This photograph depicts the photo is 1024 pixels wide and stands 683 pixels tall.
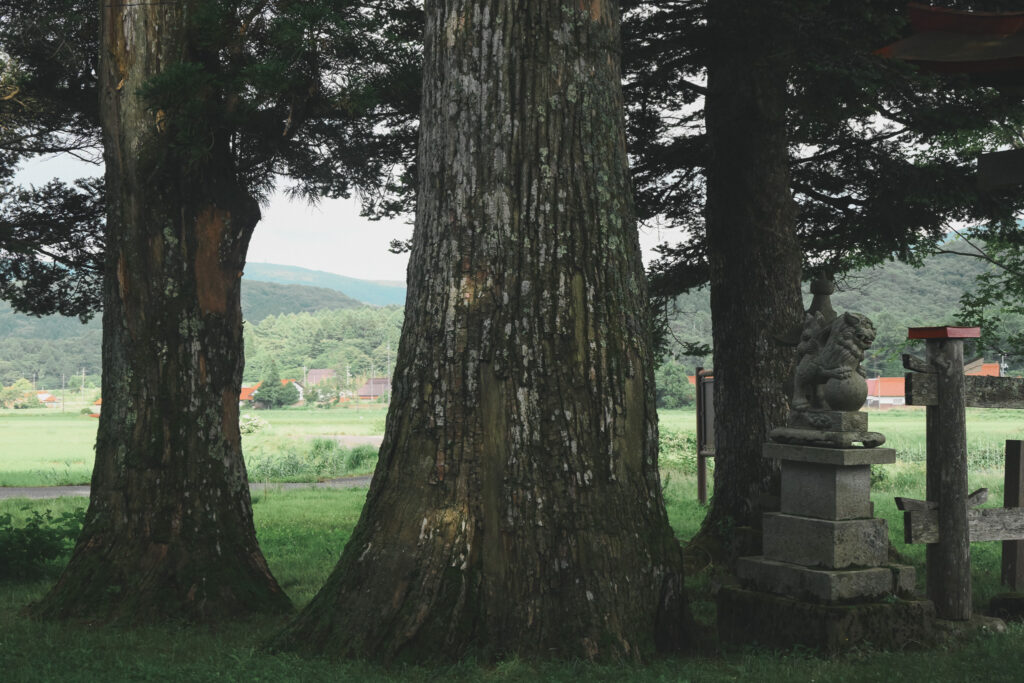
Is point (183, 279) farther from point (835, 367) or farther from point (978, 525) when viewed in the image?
point (978, 525)

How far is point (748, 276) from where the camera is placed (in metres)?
9.76

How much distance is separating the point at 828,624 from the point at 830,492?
0.83 metres

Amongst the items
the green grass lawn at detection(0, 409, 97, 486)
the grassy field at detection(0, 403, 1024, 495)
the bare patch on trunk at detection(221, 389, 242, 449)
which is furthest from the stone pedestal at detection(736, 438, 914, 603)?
the green grass lawn at detection(0, 409, 97, 486)

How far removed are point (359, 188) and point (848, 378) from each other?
6483 mm

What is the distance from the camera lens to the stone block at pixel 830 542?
5879 mm

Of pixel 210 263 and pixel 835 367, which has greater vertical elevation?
pixel 210 263

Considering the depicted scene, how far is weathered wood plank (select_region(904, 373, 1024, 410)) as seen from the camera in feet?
21.9

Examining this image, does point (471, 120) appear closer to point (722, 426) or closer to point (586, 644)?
point (586, 644)

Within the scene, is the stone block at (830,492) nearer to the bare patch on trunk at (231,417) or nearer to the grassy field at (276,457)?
the bare patch on trunk at (231,417)

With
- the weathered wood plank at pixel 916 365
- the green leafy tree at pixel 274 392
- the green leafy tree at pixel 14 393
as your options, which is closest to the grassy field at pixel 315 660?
the weathered wood plank at pixel 916 365

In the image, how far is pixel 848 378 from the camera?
612 centimetres

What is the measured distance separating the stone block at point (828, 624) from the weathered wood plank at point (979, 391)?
148 centimetres

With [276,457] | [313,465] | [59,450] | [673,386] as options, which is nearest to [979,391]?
[313,465]

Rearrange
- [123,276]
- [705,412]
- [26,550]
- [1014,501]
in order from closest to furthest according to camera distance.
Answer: [123,276] < [1014,501] < [26,550] < [705,412]
